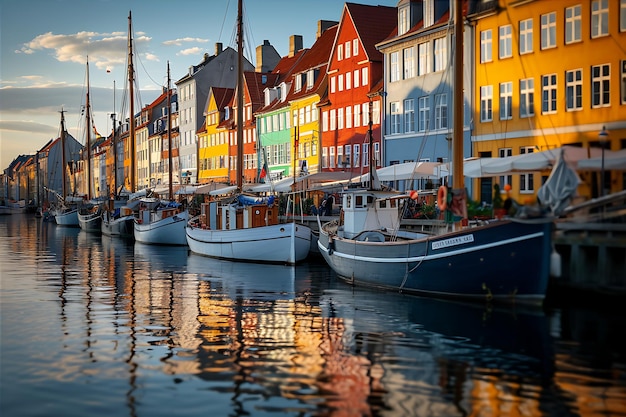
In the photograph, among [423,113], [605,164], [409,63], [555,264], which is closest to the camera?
[605,164]

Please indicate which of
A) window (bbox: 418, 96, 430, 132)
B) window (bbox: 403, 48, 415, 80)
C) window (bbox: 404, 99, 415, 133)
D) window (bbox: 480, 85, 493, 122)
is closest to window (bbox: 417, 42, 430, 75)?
window (bbox: 403, 48, 415, 80)

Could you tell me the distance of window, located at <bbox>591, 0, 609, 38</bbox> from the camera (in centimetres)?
3412

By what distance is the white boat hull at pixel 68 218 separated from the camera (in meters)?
90.8

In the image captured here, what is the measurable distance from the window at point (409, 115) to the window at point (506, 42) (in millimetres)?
9363

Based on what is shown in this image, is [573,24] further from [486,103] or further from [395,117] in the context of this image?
[395,117]

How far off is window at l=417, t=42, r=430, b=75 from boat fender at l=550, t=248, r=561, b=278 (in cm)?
2603

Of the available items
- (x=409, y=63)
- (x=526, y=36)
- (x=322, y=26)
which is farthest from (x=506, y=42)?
(x=322, y=26)

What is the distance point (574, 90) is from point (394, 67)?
1725 cm

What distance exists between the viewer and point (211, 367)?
49.4 feet

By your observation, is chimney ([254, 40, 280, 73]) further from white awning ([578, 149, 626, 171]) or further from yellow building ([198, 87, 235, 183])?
white awning ([578, 149, 626, 171])

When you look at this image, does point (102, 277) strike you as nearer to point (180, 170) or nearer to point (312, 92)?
point (312, 92)

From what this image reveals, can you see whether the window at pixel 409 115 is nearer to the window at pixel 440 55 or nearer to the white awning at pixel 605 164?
the window at pixel 440 55

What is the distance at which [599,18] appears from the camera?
1361 inches

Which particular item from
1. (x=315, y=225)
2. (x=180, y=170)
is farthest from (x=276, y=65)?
(x=315, y=225)
